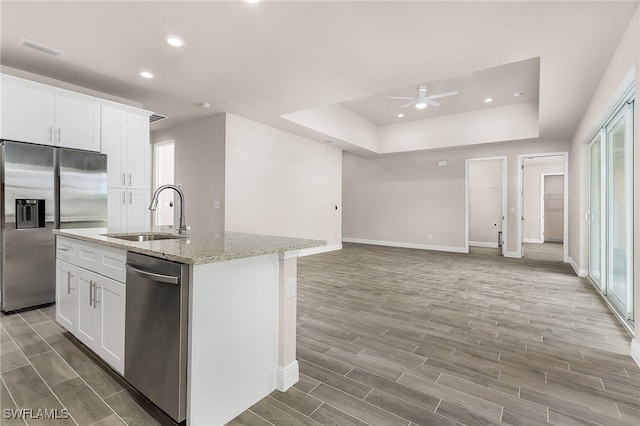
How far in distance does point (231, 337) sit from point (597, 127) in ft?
17.4

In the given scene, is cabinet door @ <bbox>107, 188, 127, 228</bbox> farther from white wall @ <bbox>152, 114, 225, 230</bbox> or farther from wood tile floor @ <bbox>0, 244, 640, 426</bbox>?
white wall @ <bbox>152, 114, 225, 230</bbox>

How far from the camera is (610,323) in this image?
3.12 m

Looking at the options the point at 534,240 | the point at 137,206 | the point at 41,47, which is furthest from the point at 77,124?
the point at 534,240

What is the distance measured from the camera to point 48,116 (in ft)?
11.3

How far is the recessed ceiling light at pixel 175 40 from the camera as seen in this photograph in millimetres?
2912

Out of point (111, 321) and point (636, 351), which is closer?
point (111, 321)

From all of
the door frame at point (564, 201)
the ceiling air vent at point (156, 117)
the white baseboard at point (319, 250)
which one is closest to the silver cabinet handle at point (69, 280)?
the ceiling air vent at point (156, 117)

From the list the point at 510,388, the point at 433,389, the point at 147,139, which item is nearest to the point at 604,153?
the point at 510,388

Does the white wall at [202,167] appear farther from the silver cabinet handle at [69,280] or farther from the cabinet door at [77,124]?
the silver cabinet handle at [69,280]

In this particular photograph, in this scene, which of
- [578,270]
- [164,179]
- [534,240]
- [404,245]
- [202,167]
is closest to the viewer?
[578,270]

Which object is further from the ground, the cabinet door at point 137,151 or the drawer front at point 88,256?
the cabinet door at point 137,151

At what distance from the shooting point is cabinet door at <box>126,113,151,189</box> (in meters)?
4.19

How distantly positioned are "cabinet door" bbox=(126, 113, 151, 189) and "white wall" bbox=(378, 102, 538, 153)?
5.90 metres

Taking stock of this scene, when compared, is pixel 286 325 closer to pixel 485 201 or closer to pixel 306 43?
pixel 306 43
